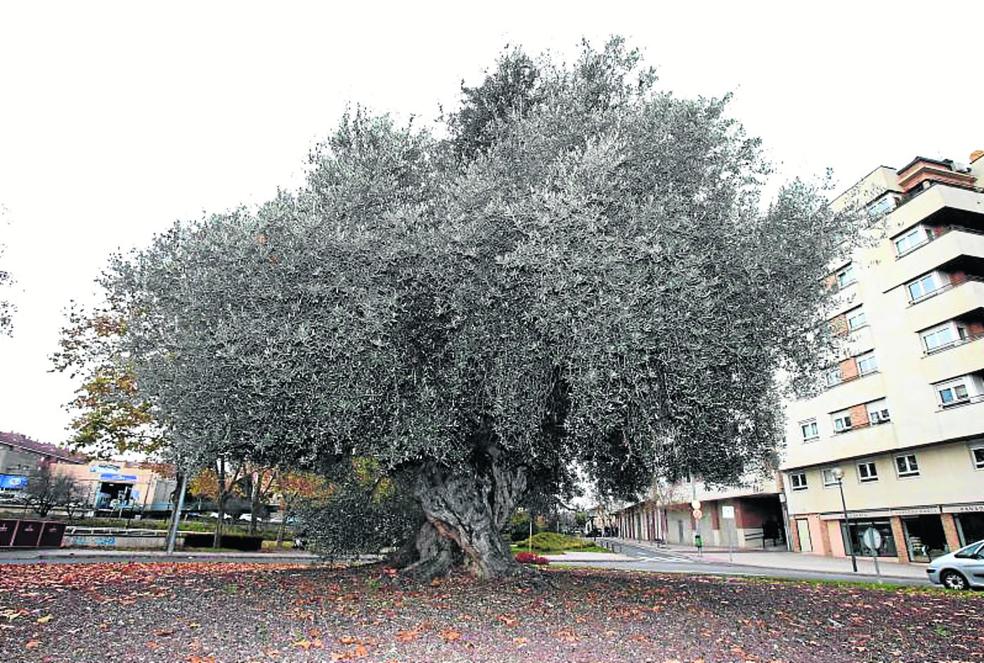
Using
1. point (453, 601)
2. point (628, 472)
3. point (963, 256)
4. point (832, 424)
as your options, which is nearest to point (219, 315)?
point (453, 601)

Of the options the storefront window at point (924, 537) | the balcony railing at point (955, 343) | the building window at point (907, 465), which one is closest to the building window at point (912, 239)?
the balcony railing at point (955, 343)

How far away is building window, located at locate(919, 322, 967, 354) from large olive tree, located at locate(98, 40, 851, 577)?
2373 cm

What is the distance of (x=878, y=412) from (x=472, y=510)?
98.0ft

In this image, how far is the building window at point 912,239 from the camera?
2970cm

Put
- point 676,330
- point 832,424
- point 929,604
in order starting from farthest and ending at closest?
point 832,424 < point 929,604 < point 676,330

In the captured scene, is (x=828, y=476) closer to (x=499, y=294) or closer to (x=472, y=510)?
(x=472, y=510)

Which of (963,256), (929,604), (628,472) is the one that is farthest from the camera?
(963,256)

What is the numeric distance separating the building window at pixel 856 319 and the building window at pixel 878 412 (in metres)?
4.44

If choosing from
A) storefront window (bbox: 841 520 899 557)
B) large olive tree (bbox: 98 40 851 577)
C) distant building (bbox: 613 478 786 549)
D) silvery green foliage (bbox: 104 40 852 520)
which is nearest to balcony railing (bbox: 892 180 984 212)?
storefront window (bbox: 841 520 899 557)

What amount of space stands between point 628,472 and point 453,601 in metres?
6.00

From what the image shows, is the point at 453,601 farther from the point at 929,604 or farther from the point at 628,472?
the point at 929,604

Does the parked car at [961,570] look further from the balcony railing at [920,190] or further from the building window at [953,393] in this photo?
the balcony railing at [920,190]

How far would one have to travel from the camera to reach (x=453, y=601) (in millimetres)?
9211

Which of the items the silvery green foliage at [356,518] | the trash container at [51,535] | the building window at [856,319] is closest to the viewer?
the silvery green foliage at [356,518]
